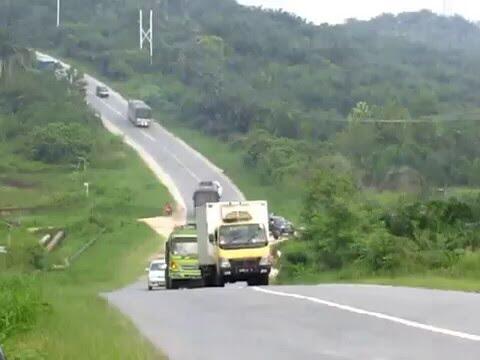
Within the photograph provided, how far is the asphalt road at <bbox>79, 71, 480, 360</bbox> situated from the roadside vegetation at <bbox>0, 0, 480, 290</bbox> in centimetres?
622

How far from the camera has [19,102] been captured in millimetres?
102125

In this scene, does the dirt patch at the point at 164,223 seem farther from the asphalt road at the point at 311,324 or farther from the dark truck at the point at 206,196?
the asphalt road at the point at 311,324

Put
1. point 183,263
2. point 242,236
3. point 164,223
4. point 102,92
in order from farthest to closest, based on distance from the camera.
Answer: point 102,92 < point 164,223 < point 183,263 < point 242,236

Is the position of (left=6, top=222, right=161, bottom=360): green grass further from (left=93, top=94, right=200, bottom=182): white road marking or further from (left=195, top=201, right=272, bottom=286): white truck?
(left=93, top=94, right=200, bottom=182): white road marking

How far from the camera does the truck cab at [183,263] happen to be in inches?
1368

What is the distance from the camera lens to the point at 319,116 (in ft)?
328

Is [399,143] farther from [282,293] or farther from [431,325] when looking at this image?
[431,325]

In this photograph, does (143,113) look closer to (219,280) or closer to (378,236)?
(378,236)

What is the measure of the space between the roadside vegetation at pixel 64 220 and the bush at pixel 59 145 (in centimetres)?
8

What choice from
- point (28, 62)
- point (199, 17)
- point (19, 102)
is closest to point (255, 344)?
point (19, 102)

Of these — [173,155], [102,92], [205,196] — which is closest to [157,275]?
[205,196]

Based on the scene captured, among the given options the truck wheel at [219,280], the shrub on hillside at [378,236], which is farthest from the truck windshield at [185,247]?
the shrub on hillside at [378,236]

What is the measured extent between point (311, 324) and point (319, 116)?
85620mm

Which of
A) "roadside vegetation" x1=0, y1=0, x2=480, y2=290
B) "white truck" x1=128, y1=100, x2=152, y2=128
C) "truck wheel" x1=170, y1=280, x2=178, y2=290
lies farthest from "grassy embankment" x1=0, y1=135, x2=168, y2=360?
"white truck" x1=128, y1=100, x2=152, y2=128
